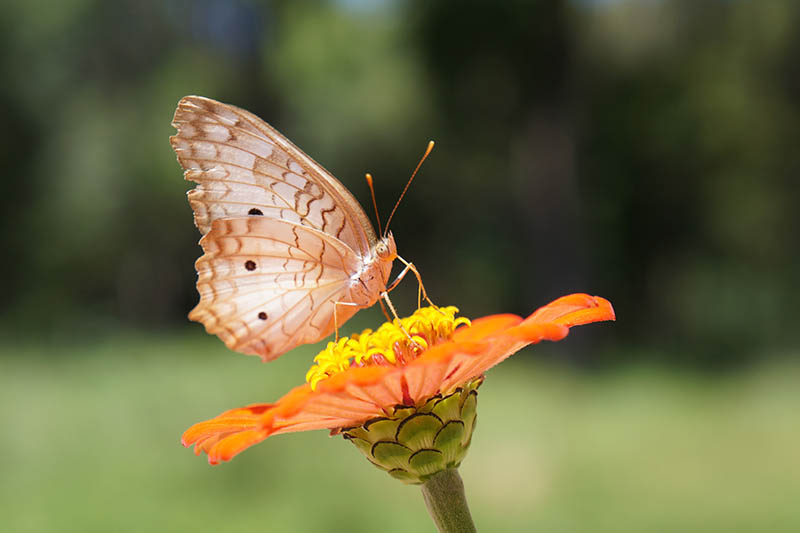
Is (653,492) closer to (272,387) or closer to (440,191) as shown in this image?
(272,387)

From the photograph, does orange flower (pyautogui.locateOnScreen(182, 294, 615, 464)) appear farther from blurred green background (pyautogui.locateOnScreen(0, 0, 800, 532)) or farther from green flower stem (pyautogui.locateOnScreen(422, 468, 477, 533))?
blurred green background (pyautogui.locateOnScreen(0, 0, 800, 532))

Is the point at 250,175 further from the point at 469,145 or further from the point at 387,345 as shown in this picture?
the point at 469,145

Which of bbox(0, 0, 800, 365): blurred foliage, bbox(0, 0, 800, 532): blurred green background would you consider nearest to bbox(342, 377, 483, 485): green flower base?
bbox(0, 0, 800, 532): blurred green background

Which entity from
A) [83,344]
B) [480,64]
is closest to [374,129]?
[480,64]

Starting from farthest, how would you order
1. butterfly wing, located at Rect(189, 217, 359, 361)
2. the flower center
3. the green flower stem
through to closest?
butterfly wing, located at Rect(189, 217, 359, 361) → the flower center → the green flower stem

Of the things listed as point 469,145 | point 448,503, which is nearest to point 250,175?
point 448,503
